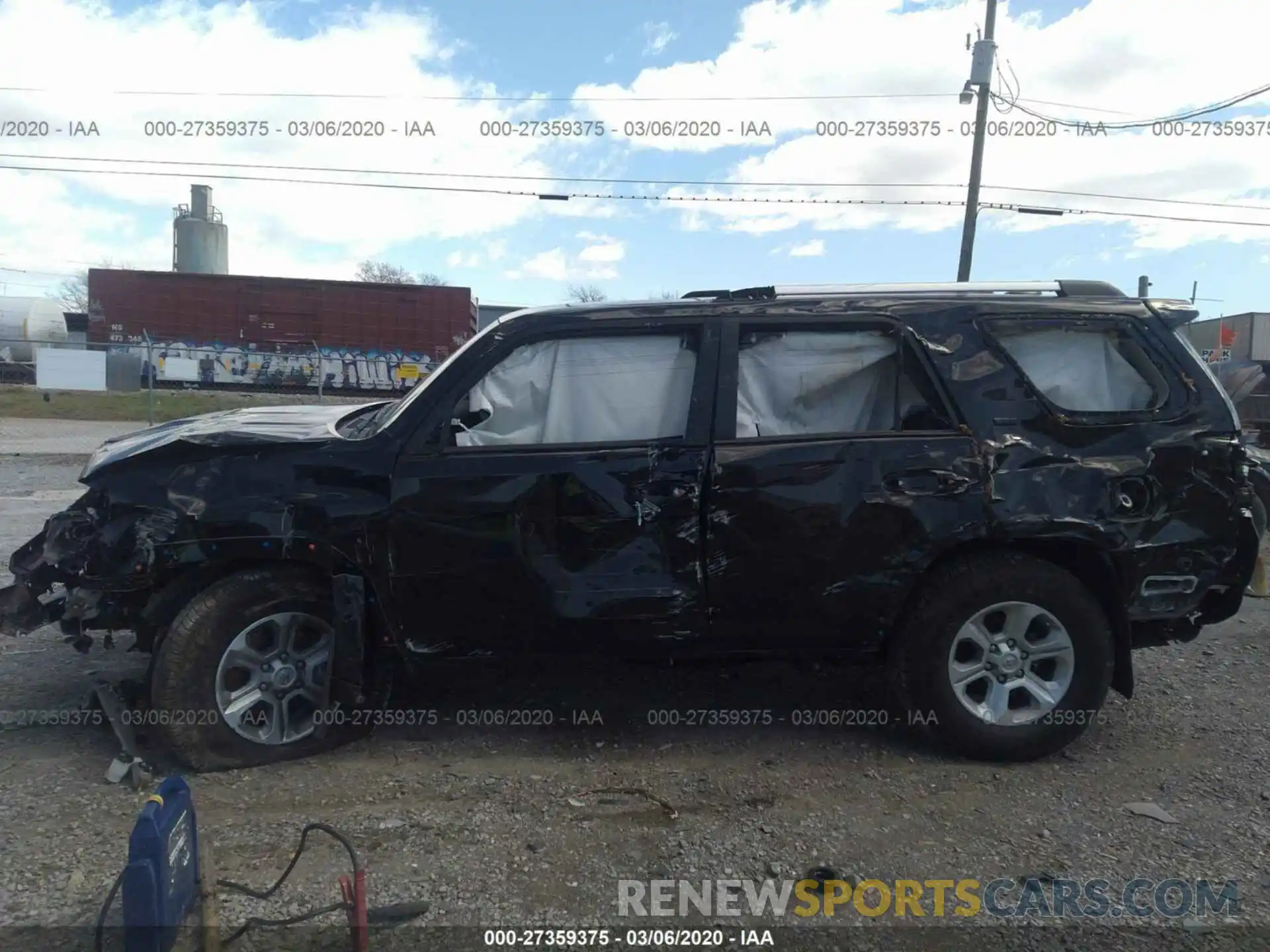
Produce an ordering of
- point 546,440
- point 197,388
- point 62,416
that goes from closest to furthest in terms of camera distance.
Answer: point 546,440 < point 62,416 < point 197,388

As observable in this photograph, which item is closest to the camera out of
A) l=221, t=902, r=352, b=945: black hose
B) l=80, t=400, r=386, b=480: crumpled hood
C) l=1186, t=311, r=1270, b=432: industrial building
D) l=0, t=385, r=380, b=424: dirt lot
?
l=221, t=902, r=352, b=945: black hose

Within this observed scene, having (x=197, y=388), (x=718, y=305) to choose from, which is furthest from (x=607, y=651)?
(x=197, y=388)

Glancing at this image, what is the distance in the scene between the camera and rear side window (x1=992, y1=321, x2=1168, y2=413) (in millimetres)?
3887

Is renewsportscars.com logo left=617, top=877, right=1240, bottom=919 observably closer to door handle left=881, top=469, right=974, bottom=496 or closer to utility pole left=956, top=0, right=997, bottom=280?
door handle left=881, top=469, right=974, bottom=496

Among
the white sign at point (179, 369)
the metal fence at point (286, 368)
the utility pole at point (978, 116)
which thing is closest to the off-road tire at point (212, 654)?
the utility pole at point (978, 116)

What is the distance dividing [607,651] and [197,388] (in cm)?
2556

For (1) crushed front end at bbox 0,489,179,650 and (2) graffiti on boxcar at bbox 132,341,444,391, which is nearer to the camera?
(1) crushed front end at bbox 0,489,179,650

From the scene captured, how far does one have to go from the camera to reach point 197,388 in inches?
1025

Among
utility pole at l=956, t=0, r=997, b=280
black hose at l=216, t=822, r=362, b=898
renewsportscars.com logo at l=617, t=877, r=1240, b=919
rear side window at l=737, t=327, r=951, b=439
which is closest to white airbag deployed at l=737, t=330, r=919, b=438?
rear side window at l=737, t=327, r=951, b=439

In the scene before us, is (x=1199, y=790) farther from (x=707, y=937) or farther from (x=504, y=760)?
(x=504, y=760)

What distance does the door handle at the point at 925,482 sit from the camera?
3703 millimetres

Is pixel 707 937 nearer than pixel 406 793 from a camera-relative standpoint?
Yes

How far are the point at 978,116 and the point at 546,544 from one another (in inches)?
569

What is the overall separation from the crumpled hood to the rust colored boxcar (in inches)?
902
